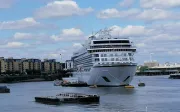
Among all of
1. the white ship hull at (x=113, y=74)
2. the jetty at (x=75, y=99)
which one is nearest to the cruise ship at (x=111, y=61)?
the white ship hull at (x=113, y=74)

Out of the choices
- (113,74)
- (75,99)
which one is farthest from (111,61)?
(75,99)

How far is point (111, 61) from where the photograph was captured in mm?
122000

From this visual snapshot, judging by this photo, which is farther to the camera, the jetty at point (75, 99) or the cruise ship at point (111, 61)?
the cruise ship at point (111, 61)

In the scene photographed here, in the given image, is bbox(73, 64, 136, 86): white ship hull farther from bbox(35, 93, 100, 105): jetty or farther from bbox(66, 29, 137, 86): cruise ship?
bbox(35, 93, 100, 105): jetty

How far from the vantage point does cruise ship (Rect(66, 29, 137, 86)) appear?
395 ft

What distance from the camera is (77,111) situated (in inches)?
2490

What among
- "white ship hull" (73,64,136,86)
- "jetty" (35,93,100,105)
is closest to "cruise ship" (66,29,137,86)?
"white ship hull" (73,64,136,86)

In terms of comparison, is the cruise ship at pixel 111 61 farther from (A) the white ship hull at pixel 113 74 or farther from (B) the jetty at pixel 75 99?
(B) the jetty at pixel 75 99

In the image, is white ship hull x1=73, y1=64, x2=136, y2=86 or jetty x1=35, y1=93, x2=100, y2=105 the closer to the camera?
jetty x1=35, y1=93, x2=100, y2=105

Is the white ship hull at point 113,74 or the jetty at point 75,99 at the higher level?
the white ship hull at point 113,74

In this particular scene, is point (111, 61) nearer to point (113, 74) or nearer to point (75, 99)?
point (113, 74)

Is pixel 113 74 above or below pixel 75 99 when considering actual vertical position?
above

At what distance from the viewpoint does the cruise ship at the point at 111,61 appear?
395 feet

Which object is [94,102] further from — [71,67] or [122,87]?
[71,67]
